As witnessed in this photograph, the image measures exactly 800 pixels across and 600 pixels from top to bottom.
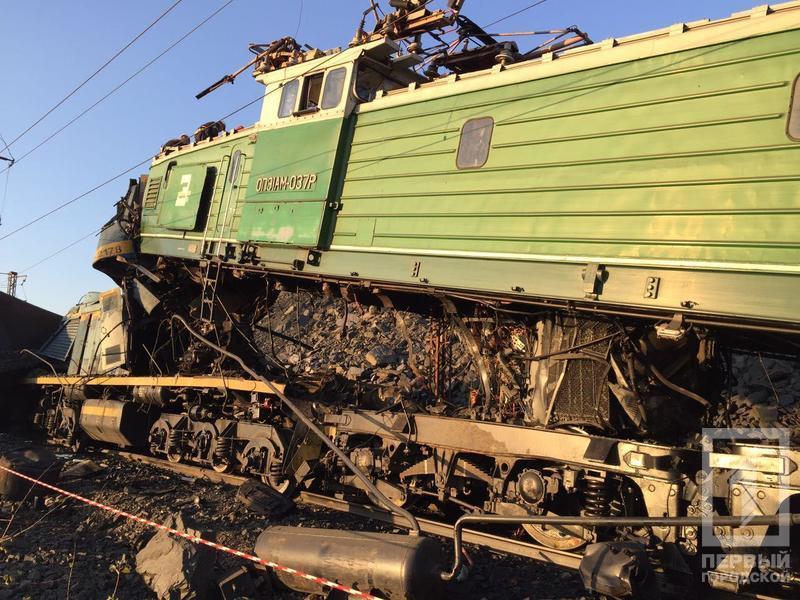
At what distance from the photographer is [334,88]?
8.33 meters

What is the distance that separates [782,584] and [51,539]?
7216 mm

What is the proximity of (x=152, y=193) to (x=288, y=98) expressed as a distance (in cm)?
476

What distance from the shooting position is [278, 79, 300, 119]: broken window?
894cm

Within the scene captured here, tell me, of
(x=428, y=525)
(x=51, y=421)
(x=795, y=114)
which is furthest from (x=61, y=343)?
(x=795, y=114)

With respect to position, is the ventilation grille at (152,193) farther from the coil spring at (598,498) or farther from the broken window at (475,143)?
→ the coil spring at (598,498)

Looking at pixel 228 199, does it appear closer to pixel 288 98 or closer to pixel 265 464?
pixel 288 98

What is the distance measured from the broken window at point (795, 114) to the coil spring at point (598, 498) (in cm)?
323

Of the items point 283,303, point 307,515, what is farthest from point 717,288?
point 283,303

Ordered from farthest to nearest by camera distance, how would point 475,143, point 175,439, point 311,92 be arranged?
point 175,439 < point 311,92 < point 475,143

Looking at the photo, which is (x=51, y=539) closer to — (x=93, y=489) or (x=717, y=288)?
(x=93, y=489)

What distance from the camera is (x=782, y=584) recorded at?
18.0 ft

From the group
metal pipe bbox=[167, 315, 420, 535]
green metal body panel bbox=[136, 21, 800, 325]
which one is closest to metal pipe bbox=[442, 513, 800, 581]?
metal pipe bbox=[167, 315, 420, 535]

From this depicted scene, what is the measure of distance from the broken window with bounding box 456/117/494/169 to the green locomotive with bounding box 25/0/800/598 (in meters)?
0.03

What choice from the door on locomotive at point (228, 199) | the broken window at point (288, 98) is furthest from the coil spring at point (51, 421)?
the broken window at point (288, 98)
